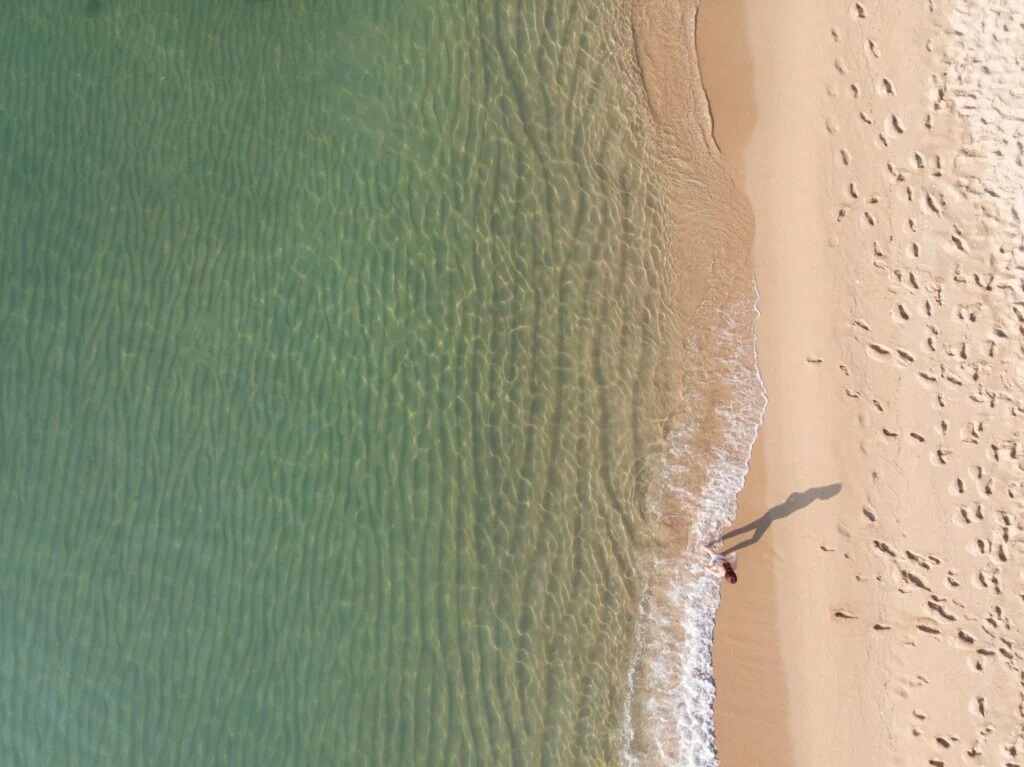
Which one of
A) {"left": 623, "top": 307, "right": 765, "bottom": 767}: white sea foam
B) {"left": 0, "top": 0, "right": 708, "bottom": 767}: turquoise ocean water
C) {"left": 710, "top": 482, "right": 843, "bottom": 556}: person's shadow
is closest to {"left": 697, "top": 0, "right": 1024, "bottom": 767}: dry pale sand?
{"left": 710, "top": 482, "right": 843, "bottom": 556}: person's shadow

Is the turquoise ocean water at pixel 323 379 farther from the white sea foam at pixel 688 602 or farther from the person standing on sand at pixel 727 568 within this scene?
the person standing on sand at pixel 727 568

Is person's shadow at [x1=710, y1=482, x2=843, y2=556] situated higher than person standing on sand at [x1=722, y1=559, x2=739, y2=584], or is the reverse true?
person's shadow at [x1=710, y1=482, x2=843, y2=556]

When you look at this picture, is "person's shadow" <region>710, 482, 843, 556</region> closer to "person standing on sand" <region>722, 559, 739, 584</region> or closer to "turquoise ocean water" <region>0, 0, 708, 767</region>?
"person standing on sand" <region>722, 559, 739, 584</region>

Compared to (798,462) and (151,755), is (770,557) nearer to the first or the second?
(798,462)

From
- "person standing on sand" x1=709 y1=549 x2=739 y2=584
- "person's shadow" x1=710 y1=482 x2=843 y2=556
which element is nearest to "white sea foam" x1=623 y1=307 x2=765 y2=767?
"person standing on sand" x1=709 y1=549 x2=739 y2=584

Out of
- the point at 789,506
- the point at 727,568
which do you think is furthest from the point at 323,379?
the point at 789,506

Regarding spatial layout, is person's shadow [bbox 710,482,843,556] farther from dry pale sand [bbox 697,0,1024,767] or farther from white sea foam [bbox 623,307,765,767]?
white sea foam [bbox 623,307,765,767]

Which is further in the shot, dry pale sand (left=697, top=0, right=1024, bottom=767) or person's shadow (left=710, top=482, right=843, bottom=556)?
person's shadow (left=710, top=482, right=843, bottom=556)
